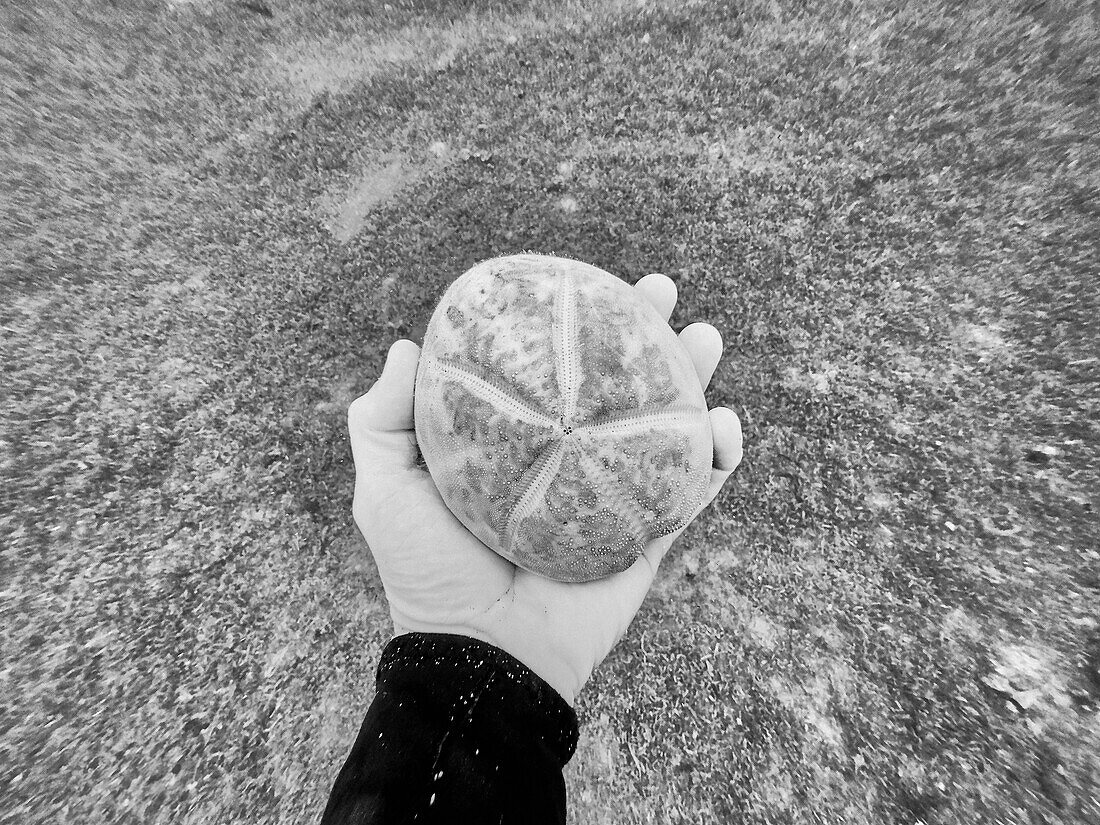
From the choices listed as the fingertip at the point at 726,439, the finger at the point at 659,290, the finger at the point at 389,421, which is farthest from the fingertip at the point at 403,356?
the fingertip at the point at 726,439

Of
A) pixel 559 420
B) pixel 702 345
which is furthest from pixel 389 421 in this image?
pixel 702 345

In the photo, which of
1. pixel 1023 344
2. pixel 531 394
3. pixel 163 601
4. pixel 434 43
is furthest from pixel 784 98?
pixel 163 601

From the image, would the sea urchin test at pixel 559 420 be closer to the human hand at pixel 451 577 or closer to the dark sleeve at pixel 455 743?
the human hand at pixel 451 577

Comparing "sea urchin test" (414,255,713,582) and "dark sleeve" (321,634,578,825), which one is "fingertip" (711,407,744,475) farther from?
"dark sleeve" (321,634,578,825)

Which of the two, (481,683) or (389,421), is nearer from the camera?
(481,683)

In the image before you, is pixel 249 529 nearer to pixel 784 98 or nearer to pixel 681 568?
pixel 681 568

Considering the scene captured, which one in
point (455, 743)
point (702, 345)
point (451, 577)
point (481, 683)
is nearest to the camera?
point (455, 743)

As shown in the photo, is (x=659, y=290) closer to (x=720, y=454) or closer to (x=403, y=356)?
(x=720, y=454)

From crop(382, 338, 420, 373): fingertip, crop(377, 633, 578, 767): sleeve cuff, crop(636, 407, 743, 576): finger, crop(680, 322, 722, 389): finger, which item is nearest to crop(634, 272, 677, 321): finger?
crop(680, 322, 722, 389): finger
